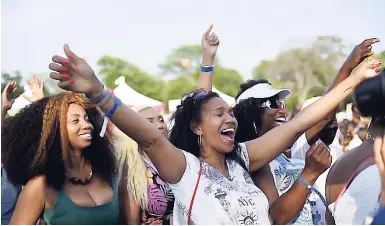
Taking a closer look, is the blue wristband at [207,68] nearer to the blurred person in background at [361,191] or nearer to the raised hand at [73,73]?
the blurred person in background at [361,191]

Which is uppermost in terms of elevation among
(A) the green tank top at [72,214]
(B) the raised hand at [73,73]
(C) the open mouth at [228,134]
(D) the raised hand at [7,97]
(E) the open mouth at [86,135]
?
(B) the raised hand at [73,73]

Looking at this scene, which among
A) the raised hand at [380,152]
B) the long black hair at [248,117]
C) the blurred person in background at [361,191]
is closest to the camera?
the raised hand at [380,152]

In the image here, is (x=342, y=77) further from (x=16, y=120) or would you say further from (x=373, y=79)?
(x=16, y=120)

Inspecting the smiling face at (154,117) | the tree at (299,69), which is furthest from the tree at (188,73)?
the smiling face at (154,117)

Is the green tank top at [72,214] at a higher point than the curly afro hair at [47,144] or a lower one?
lower

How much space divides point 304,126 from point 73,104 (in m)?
1.14

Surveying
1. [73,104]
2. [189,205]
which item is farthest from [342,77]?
[73,104]

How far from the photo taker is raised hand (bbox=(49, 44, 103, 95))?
Result: 2.29 m

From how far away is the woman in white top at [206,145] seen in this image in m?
2.48

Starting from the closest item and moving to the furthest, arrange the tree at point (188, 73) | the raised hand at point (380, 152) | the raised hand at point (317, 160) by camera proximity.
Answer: the raised hand at point (380, 152), the raised hand at point (317, 160), the tree at point (188, 73)

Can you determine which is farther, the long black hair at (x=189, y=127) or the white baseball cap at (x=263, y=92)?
the white baseball cap at (x=263, y=92)

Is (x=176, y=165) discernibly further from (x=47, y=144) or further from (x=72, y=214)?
(x=47, y=144)

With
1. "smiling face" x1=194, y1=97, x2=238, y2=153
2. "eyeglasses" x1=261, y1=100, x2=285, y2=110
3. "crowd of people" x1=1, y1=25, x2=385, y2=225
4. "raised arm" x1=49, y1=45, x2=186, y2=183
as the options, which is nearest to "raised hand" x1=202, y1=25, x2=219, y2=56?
"eyeglasses" x1=261, y1=100, x2=285, y2=110

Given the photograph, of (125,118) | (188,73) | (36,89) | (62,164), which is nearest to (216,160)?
(125,118)
